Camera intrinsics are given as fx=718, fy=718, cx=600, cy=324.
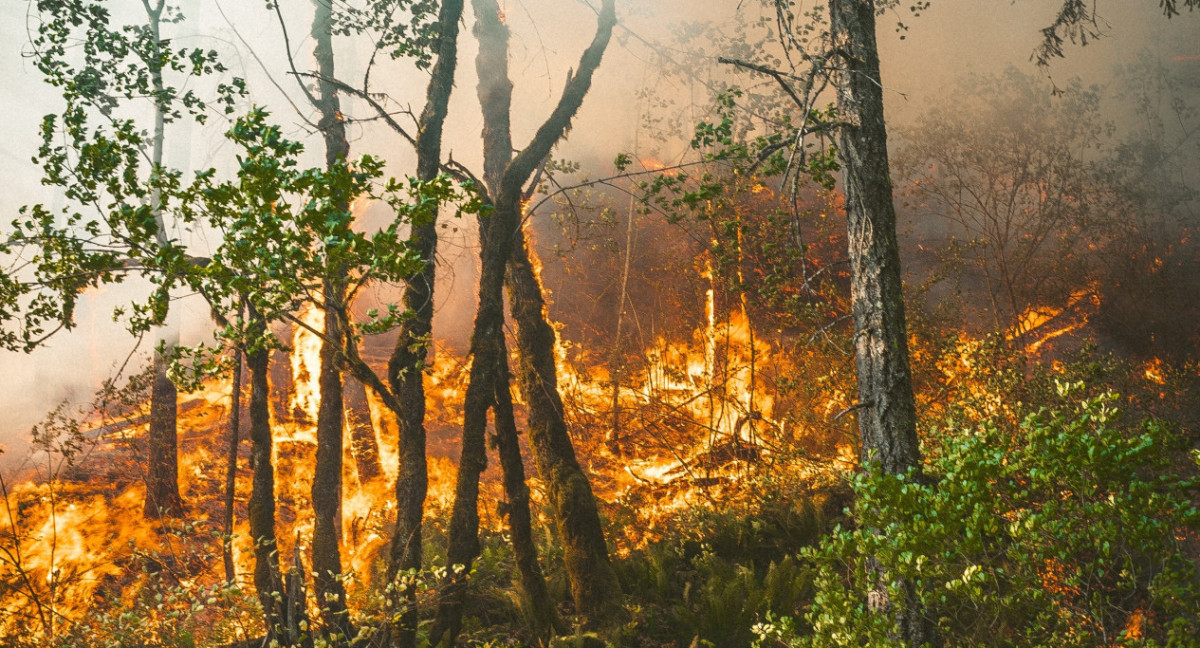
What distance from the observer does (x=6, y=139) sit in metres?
15.9

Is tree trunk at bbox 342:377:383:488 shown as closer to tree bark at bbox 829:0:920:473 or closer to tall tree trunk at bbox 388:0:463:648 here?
tall tree trunk at bbox 388:0:463:648

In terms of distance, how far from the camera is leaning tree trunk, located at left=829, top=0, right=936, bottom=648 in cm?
414

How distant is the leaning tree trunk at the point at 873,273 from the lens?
13.6 ft

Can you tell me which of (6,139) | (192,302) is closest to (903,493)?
(6,139)

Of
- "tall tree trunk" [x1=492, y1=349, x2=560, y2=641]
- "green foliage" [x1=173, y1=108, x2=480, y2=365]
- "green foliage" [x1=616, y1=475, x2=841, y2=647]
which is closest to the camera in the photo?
"green foliage" [x1=173, y1=108, x2=480, y2=365]

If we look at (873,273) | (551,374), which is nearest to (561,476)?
(551,374)

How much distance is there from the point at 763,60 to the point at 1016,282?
6193 millimetres

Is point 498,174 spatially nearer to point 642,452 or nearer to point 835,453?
point 642,452

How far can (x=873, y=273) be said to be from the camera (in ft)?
14.0

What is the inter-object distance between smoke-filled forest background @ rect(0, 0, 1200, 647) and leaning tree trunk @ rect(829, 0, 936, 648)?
0.10 feet

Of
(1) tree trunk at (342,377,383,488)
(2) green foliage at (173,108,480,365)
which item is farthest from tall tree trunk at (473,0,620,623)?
(1) tree trunk at (342,377,383,488)

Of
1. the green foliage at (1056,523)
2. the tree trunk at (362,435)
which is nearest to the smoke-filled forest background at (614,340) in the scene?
the green foliage at (1056,523)

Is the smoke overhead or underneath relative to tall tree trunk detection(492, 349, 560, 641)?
overhead

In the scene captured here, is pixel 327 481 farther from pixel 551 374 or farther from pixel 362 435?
pixel 362 435
